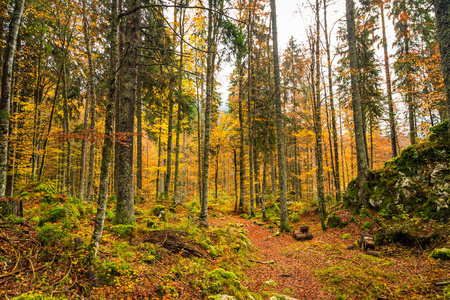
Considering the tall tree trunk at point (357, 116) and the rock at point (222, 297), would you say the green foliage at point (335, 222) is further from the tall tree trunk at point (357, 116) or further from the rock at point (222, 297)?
the rock at point (222, 297)

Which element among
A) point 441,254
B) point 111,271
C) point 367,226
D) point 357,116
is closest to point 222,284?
point 111,271

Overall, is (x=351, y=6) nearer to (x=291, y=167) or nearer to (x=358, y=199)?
(x=358, y=199)

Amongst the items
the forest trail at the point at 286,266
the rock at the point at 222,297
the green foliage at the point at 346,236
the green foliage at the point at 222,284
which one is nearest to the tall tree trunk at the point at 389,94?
the forest trail at the point at 286,266

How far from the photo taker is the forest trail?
485cm

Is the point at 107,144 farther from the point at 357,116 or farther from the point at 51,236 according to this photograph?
the point at 357,116

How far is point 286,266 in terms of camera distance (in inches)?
249

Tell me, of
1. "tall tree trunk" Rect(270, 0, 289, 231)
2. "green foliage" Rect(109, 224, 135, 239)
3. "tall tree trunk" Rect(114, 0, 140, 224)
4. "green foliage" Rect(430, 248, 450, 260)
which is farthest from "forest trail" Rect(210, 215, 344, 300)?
"tall tree trunk" Rect(114, 0, 140, 224)

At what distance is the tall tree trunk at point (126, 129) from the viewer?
245 inches

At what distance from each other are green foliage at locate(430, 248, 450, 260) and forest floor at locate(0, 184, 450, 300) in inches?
9.1

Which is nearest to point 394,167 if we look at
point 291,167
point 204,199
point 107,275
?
point 204,199

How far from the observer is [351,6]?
10.1 m

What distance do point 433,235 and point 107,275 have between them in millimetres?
8322

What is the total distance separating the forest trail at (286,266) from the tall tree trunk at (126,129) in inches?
169

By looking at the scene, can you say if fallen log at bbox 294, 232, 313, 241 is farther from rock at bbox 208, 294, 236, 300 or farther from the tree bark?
the tree bark
